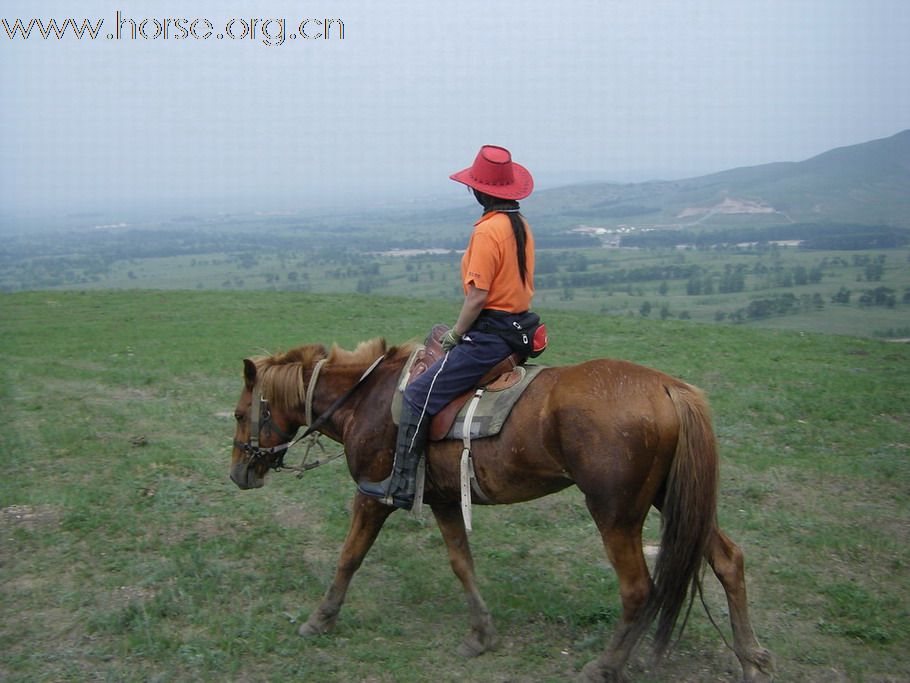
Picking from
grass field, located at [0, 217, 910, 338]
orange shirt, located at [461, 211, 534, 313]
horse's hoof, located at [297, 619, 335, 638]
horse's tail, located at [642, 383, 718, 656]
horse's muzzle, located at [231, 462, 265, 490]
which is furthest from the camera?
grass field, located at [0, 217, 910, 338]

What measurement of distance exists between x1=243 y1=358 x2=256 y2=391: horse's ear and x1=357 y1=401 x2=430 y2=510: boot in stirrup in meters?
1.29

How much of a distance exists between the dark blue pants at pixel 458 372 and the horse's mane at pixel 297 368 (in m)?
0.69

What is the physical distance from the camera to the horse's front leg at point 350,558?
535 centimetres

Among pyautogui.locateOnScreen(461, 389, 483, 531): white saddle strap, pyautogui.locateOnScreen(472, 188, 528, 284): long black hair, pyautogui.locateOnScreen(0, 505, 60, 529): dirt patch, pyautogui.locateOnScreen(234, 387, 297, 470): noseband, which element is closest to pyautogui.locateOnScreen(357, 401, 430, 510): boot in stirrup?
pyautogui.locateOnScreen(461, 389, 483, 531): white saddle strap

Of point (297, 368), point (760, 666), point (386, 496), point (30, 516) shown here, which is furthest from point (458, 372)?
point (30, 516)

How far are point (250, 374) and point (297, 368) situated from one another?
0.34 metres

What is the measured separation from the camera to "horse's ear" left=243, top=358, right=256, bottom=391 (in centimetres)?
579

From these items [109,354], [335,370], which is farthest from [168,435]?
[109,354]

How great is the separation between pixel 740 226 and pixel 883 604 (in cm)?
5157

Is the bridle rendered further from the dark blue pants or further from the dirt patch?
the dirt patch

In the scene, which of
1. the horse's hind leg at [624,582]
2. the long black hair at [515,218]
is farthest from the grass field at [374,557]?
the long black hair at [515,218]

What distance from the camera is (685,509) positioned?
454 centimetres

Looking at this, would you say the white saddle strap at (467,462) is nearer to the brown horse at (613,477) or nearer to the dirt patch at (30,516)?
the brown horse at (613,477)

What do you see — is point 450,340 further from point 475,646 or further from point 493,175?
point 475,646
